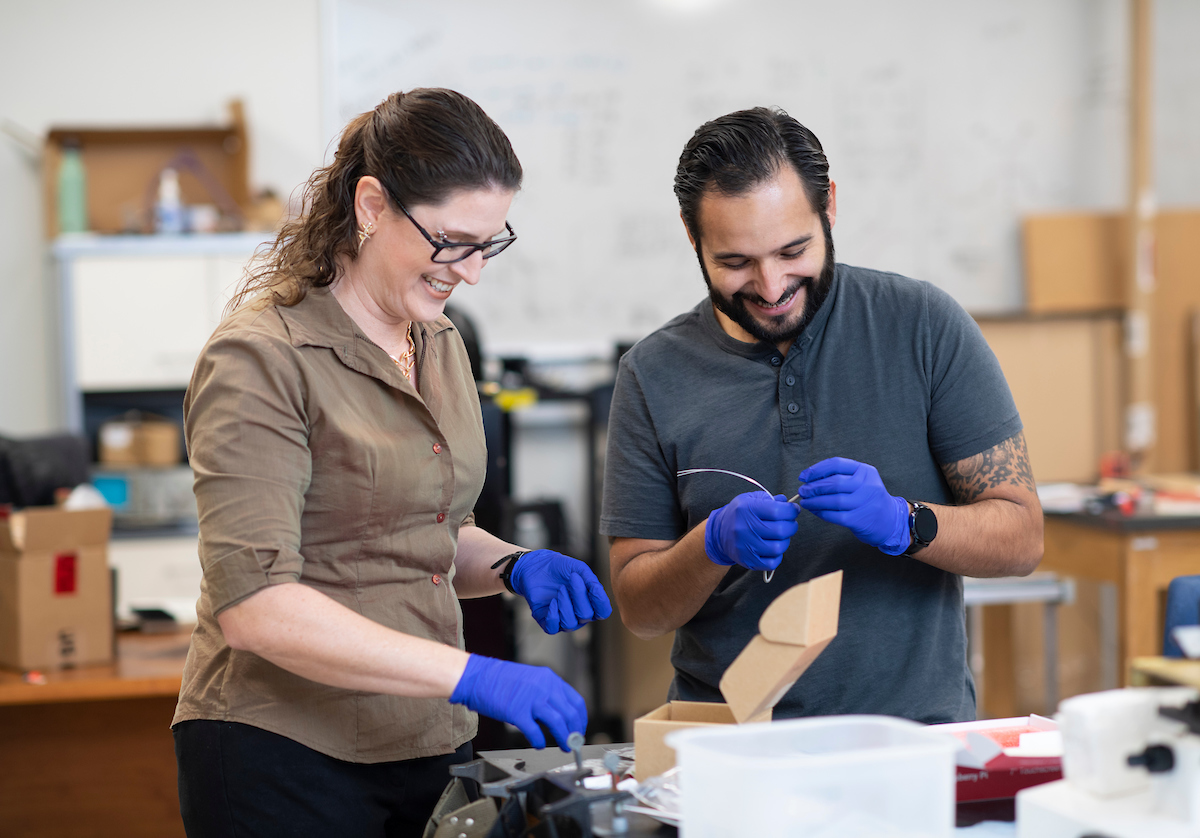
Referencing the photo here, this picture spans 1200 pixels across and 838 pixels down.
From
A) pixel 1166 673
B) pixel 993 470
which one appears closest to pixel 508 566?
pixel 993 470

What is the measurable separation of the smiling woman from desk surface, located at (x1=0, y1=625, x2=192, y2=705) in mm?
888

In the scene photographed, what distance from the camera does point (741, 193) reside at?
4.51 ft

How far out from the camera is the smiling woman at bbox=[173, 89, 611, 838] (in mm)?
1073

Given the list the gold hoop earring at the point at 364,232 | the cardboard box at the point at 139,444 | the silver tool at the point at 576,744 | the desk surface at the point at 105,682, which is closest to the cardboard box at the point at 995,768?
the silver tool at the point at 576,744

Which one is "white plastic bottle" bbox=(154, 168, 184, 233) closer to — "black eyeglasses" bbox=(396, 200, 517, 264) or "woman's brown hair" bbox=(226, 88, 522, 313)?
"woman's brown hair" bbox=(226, 88, 522, 313)

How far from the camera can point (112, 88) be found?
3.79 metres

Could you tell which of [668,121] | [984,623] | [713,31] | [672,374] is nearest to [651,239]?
[668,121]

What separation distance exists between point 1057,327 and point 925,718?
2954mm

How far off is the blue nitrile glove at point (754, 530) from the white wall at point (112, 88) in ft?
9.76

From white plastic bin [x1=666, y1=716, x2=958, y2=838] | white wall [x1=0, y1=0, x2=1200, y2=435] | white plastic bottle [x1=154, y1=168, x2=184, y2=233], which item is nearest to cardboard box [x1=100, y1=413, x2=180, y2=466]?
white wall [x1=0, y1=0, x2=1200, y2=435]

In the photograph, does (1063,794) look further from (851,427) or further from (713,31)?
(713,31)

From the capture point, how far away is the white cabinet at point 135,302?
3502 millimetres

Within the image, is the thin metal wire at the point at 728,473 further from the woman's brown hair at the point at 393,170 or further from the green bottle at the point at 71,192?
the green bottle at the point at 71,192

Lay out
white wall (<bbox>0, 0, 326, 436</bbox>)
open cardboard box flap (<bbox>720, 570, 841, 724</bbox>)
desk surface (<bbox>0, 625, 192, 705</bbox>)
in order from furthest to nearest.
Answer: white wall (<bbox>0, 0, 326, 436</bbox>) → desk surface (<bbox>0, 625, 192, 705</bbox>) → open cardboard box flap (<bbox>720, 570, 841, 724</bbox>)
